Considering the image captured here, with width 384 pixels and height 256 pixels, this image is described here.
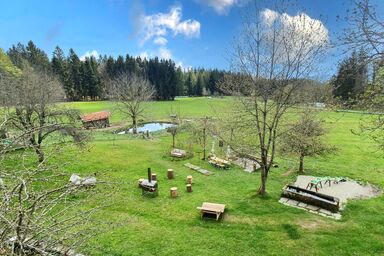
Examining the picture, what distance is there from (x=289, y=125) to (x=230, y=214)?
22.2 ft

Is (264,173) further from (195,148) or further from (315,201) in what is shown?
(195,148)

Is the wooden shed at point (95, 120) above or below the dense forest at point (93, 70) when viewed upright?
below

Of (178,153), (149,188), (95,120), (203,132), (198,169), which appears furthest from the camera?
(95,120)

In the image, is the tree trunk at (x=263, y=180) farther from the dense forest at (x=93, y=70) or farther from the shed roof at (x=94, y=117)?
the dense forest at (x=93, y=70)

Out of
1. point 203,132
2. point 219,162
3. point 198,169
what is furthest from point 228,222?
point 203,132

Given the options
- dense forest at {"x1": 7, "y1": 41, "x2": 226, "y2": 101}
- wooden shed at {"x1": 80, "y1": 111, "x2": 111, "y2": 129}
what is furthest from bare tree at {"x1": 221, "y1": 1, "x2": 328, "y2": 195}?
dense forest at {"x1": 7, "y1": 41, "x2": 226, "y2": 101}

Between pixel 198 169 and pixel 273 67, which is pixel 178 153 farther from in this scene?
pixel 273 67

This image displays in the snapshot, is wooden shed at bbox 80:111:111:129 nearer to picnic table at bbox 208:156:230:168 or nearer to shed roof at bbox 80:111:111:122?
shed roof at bbox 80:111:111:122

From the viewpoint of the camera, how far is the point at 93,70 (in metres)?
78.2

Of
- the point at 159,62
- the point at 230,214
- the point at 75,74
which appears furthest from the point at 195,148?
the point at 159,62

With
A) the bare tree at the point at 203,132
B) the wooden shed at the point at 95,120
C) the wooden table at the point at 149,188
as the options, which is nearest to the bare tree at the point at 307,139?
the bare tree at the point at 203,132

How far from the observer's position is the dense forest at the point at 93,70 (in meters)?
74.3

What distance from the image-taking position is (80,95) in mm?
79188

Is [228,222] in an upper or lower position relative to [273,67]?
lower
